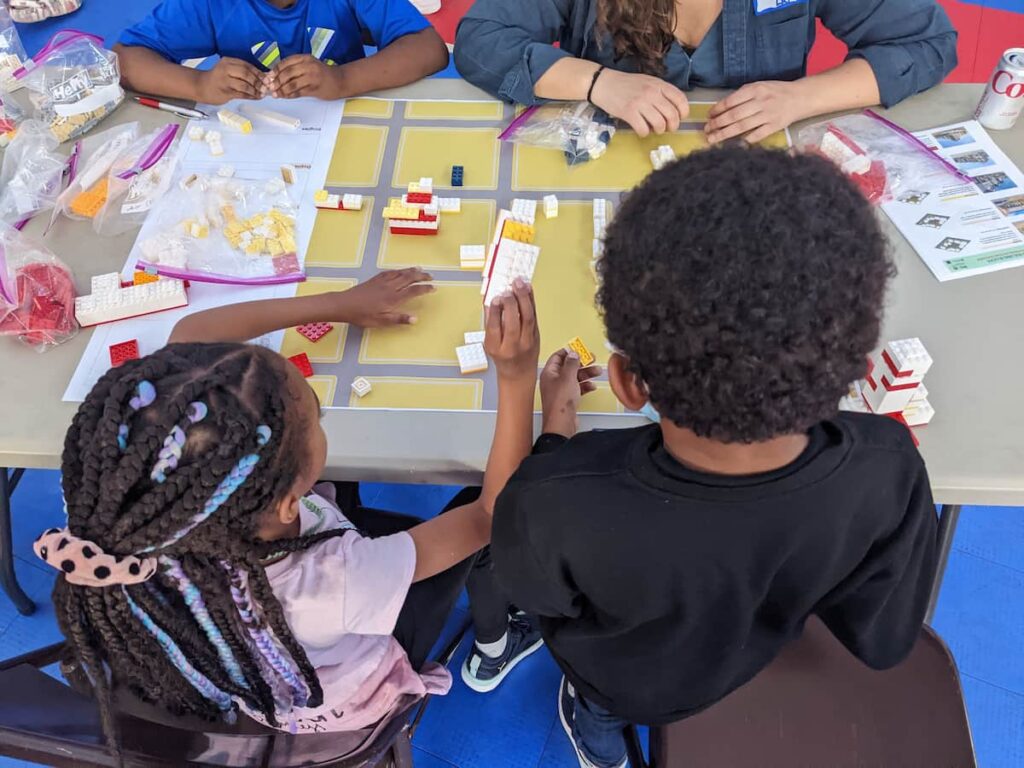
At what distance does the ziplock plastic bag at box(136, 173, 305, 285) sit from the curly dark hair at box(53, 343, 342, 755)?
1.46 feet

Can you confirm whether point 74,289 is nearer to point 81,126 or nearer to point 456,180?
point 81,126

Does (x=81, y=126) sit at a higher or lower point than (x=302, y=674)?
higher

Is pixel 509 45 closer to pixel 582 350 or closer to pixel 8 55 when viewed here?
pixel 582 350

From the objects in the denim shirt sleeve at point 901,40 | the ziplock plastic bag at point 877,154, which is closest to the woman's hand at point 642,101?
the ziplock plastic bag at point 877,154

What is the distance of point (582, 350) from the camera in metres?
1.15

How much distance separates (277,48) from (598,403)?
120cm

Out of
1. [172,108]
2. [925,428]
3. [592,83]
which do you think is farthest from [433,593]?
[172,108]

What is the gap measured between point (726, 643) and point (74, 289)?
3.57 ft

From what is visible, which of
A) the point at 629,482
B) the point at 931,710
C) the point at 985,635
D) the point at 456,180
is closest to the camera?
the point at 629,482

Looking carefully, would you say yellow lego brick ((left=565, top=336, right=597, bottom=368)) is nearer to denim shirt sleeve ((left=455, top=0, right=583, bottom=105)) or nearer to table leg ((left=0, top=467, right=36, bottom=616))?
denim shirt sleeve ((left=455, top=0, right=583, bottom=105))

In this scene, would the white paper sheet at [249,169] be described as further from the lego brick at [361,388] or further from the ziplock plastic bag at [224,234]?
the lego brick at [361,388]

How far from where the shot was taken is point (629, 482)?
0.75 m

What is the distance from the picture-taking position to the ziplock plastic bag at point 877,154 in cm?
135

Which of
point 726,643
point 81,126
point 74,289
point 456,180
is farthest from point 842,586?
point 81,126
